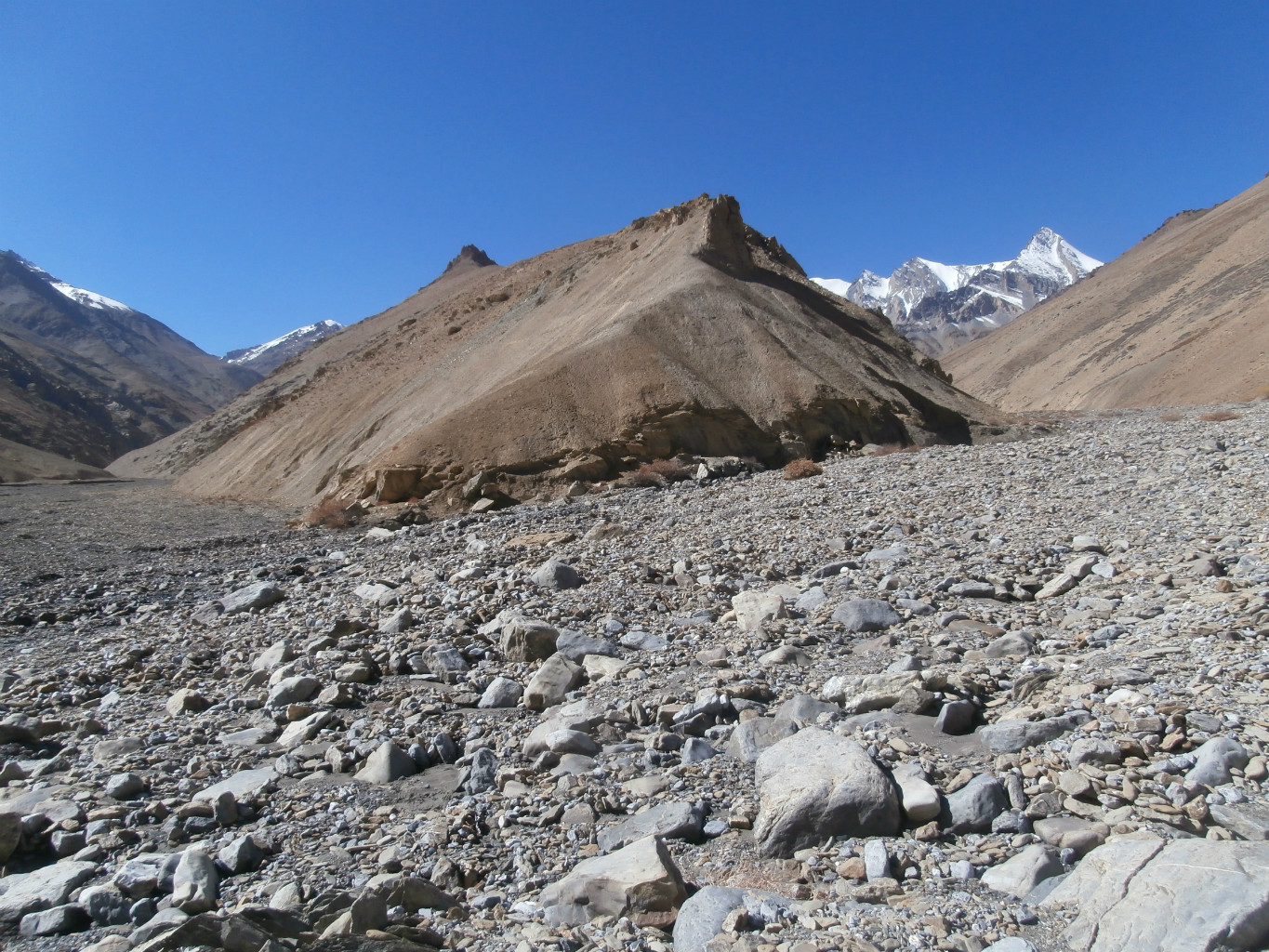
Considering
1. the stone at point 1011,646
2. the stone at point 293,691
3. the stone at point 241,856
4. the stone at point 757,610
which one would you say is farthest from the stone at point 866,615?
the stone at point 241,856

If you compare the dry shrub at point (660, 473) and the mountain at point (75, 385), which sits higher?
the mountain at point (75, 385)

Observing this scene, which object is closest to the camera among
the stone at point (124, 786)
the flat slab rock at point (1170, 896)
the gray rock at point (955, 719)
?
the flat slab rock at point (1170, 896)

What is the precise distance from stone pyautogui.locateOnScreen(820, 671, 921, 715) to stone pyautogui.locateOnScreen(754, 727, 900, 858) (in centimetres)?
127

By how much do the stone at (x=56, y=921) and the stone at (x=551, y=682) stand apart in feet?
11.0

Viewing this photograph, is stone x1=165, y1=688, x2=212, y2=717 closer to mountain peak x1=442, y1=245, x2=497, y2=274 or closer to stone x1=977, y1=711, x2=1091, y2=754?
stone x1=977, y1=711, x2=1091, y2=754

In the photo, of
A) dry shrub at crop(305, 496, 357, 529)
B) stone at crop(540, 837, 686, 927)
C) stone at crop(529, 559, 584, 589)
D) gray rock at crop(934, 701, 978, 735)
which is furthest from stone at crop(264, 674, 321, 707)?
dry shrub at crop(305, 496, 357, 529)

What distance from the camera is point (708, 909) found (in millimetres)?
3502

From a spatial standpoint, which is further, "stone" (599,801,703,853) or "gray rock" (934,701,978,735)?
"gray rock" (934,701,978,735)

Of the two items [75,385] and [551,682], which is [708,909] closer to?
[551,682]

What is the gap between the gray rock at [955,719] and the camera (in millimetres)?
5094

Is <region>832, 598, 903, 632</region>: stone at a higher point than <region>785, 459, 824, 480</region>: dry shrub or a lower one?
lower

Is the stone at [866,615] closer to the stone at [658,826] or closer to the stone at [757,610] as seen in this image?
the stone at [757,610]

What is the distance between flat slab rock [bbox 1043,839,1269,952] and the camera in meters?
2.73

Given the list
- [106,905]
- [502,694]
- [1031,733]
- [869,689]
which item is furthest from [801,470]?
[106,905]
